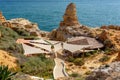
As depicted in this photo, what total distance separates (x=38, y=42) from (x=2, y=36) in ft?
17.0

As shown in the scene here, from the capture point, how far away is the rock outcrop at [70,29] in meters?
37.6

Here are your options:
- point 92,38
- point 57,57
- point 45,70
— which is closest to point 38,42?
point 57,57

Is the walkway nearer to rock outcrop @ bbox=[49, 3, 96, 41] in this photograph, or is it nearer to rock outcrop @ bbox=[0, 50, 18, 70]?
rock outcrop @ bbox=[0, 50, 18, 70]

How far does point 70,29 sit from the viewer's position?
126 feet

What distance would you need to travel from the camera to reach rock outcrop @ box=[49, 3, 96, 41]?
3762 centimetres

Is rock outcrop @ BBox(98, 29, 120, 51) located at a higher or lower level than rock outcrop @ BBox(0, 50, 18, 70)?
lower

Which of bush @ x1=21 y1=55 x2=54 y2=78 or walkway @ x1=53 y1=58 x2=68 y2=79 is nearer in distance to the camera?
bush @ x1=21 y1=55 x2=54 y2=78

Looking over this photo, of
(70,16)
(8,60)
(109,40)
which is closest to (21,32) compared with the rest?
(70,16)

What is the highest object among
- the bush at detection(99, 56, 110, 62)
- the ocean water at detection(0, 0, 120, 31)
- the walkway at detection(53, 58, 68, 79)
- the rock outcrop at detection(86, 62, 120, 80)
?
the rock outcrop at detection(86, 62, 120, 80)

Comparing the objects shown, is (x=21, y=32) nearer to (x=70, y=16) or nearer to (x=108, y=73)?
(x=70, y=16)

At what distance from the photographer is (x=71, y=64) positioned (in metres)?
27.5

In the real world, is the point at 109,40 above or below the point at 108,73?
below

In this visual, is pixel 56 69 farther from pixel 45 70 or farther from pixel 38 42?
pixel 38 42

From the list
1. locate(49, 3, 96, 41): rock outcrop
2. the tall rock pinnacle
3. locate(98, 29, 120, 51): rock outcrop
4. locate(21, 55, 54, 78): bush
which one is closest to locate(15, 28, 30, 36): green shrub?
locate(49, 3, 96, 41): rock outcrop
